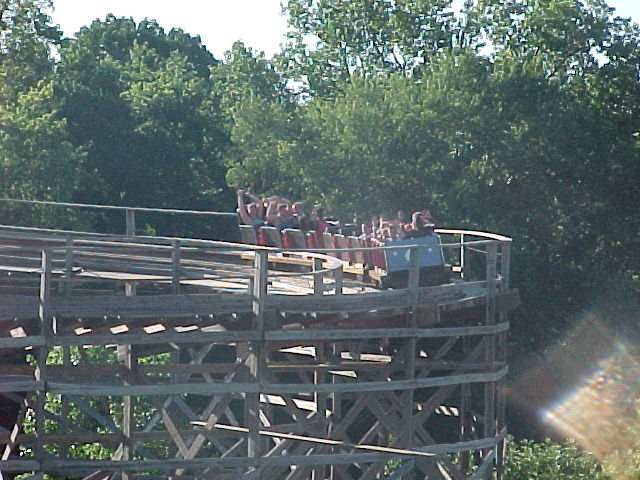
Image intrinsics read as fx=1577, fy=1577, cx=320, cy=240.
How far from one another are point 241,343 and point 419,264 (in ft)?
9.54

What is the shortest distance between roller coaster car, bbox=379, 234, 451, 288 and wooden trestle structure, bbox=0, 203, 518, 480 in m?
0.30

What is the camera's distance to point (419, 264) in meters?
18.6

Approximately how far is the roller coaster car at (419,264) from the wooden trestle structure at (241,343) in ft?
0.98

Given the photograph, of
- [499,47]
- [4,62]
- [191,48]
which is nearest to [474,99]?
[499,47]

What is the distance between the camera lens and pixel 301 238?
20.9 metres

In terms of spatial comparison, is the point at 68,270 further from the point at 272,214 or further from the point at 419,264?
the point at 272,214

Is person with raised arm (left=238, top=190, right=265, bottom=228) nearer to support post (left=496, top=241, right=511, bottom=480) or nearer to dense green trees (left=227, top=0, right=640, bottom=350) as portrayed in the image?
support post (left=496, top=241, right=511, bottom=480)

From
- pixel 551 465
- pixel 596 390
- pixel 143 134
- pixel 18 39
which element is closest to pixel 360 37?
pixel 143 134

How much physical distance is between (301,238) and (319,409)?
7.75 feet

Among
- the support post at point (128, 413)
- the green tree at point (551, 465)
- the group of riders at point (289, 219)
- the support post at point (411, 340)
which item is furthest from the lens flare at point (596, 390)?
the support post at point (128, 413)

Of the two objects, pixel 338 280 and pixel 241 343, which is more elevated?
pixel 338 280

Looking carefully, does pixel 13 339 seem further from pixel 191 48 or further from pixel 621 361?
pixel 191 48

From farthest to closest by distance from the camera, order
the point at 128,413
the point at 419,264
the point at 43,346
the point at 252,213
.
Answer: the point at 252,213
the point at 128,413
the point at 419,264
the point at 43,346

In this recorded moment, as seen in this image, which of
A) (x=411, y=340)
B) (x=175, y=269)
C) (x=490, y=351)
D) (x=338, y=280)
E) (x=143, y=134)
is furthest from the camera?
(x=143, y=134)
